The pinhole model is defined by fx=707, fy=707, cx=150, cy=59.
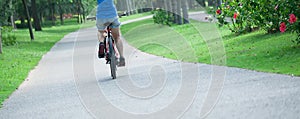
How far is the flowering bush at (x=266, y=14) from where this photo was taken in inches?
615

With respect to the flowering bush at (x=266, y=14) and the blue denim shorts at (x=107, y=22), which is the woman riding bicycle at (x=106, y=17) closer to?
the blue denim shorts at (x=107, y=22)

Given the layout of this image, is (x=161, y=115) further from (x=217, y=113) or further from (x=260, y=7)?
(x=260, y=7)

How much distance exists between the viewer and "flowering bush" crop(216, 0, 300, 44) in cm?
1563

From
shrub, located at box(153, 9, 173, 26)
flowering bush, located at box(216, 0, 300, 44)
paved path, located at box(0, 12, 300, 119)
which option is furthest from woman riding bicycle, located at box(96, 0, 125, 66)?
shrub, located at box(153, 9, 173, 26)

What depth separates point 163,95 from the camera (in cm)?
1055

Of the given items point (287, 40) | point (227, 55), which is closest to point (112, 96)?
point (227, 55)

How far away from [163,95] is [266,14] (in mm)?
8845

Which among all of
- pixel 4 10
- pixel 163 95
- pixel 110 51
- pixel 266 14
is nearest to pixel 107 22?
pixel 110 51

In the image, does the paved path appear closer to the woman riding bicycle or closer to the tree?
the woman riding bicycle

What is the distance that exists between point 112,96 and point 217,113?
3428 millimetres

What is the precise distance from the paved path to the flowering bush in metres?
2.25

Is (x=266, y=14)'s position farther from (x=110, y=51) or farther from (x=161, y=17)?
(x=161, y=17)

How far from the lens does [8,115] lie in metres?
10.8

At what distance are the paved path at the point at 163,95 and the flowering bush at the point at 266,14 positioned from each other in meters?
2.25
